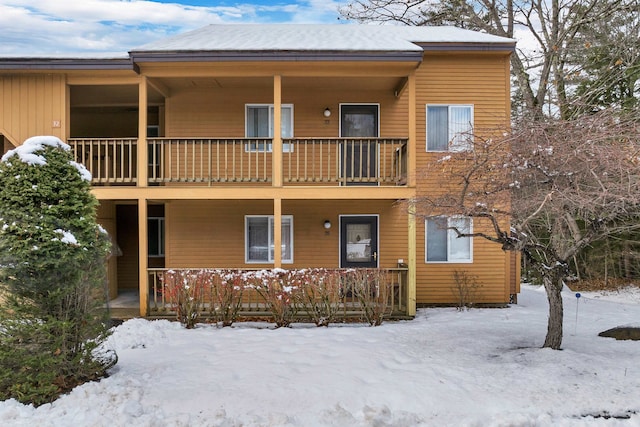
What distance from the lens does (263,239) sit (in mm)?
10930

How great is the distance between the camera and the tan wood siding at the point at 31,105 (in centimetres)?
952

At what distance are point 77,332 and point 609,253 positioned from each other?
54.2 feet

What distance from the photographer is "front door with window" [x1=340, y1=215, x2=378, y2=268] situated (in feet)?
35.6

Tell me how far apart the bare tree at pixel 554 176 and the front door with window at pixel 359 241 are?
421 cm

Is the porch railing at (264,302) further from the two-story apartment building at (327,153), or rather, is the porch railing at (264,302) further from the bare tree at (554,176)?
the bare tree at (554,176)

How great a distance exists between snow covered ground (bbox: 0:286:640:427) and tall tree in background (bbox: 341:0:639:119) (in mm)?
12233

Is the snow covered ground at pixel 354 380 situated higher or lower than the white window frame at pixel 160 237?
lower

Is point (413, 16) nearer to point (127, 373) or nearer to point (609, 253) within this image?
point (609, 253)

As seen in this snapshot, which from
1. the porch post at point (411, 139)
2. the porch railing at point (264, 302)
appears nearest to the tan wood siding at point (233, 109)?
the porch post at point (411, 139)

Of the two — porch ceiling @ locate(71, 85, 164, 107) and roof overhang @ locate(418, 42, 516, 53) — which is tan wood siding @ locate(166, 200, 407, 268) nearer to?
porch ceiling @ locate(71, 85, 164, 107)

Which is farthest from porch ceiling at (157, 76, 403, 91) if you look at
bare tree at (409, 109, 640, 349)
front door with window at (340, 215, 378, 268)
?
bare tree at (409, 109, 640, 349)

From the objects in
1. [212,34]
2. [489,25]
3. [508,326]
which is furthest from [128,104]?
[489,25]

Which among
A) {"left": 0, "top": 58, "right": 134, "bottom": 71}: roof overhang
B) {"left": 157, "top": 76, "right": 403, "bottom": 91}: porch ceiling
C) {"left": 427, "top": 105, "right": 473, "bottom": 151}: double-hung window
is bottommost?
{"left": 427, "top": 105, "right": 473, "bottom": 151}: double-hung window

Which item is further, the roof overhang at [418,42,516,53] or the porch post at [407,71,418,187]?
the roof overhang at [418,42,516,53]
